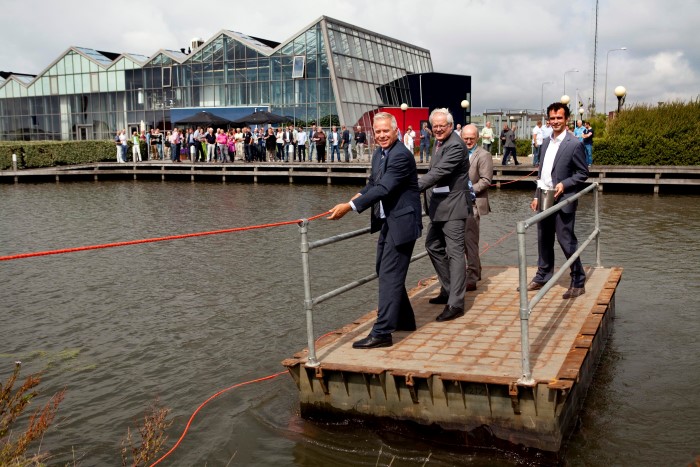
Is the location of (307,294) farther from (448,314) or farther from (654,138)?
(654,138)

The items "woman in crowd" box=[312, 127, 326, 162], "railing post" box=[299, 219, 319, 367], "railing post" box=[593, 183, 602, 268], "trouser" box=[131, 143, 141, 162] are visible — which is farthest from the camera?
"trouser" box=[131, 143, 141, 162]

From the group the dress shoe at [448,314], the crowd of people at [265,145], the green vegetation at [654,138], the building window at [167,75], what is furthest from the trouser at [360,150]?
the dress shoe at [448,314]

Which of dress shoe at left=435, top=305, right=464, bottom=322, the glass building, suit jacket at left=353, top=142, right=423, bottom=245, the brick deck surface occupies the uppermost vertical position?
the glass building

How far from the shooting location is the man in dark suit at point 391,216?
5770mm

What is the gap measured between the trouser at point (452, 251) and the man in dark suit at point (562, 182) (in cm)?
109

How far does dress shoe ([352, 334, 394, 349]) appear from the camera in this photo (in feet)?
19.4

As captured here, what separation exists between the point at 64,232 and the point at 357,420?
43.9ft

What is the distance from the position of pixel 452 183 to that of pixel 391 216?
123 cm

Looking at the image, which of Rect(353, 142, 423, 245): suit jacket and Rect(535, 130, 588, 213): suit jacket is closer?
Rect(353, 142, 423, 245): suit jacket

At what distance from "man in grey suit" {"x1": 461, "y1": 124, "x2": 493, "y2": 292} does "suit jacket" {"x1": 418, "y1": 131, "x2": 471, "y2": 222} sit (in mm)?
1198

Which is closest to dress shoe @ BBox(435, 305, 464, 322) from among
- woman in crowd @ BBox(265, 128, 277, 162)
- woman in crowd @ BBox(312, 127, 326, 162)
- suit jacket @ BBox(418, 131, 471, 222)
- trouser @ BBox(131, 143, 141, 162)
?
suit jacket @ BBox(418, 131, 471, 222)

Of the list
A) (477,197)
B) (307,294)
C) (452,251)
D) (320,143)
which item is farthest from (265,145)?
(307,294)

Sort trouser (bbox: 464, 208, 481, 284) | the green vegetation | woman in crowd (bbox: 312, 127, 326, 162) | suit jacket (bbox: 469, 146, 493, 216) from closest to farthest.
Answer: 1. trouser (bbox: 464, 208, 481, 284)
2. suit jacket (bbox: 469, 146, 493, 216)
3. the green vegetation
4. woman in crowd (bbox: 312, 127, 326, 162)

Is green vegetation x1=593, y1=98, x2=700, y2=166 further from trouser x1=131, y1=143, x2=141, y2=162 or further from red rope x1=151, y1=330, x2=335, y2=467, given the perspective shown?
trouser x1=131, y1=143, x2=141, y2=162
